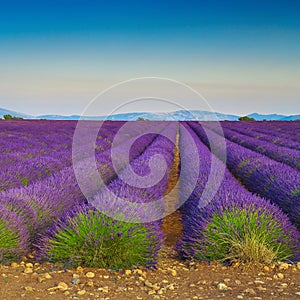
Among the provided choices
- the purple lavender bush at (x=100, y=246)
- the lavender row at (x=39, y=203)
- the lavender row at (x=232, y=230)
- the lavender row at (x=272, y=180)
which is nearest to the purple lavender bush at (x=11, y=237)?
the lavender row at (x=39, y=203)

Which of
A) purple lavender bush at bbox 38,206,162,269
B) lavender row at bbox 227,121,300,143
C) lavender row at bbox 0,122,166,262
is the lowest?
purple lavender bush at bbox 38,206,162,269

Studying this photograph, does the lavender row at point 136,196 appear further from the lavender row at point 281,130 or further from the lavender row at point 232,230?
the lavender row at point 281,130

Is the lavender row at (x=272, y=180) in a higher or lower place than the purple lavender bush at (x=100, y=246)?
higher

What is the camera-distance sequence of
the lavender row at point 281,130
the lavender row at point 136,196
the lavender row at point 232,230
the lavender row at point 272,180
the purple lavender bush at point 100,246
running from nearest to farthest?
the purple lavender bush at point 100,246
the lavender row at point 232,230
the lavender row at point 136,196
the lavender row at point 272,180
the lavender row at point 281,130

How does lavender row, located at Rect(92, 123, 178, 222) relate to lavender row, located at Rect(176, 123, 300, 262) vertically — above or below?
above

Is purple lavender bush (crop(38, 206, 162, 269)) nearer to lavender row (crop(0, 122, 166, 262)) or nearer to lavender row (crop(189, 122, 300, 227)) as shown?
lavender row (crop(0, 122, 166, 262))

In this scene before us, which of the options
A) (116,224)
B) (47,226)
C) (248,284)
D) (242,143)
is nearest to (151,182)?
(47,226)

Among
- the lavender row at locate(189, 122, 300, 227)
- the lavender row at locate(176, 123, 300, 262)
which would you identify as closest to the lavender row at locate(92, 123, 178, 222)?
the lavender row at locate(176, 123, 300, 262)

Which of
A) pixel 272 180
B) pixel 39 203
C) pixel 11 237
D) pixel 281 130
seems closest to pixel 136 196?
pixel 39 203

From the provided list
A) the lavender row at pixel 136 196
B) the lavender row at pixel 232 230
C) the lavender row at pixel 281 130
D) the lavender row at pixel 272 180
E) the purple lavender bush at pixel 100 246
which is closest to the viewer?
the purple lavender bush at pixel 100 246

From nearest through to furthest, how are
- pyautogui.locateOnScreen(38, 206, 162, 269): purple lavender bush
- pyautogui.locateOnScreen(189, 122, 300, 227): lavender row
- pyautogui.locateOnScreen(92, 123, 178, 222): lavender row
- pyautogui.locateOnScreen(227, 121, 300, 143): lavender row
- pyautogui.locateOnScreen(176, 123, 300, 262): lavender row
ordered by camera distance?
1. pyautogui.locateOnScreen(38, 206, 162, 269): purple lavender bush
2. pyautogui.locateOnScreen(176, 123, 300, 262): lavender row
3. pyautogui.locateOnScreen(92, 123, 178, 222): lavender row
4. pyautogui.locateOnScreen(189, 122, 300, 227): lavender row
5. pyautogui.locateOnScreen(227, 121, 300, 143): lavender row

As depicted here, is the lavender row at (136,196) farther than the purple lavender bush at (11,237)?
Yes

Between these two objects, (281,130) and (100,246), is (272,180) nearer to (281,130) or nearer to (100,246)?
(100,246)

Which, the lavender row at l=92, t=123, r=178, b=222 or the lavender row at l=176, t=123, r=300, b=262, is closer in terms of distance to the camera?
the lavender row at l=176, t=123, r=300, b=262
